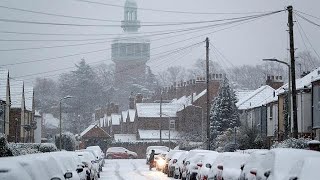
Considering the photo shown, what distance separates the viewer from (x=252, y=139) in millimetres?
52500

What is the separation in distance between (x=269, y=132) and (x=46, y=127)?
89198mm

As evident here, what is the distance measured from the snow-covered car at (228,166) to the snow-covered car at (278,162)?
3374 mm

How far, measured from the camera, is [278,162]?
50.0 ft

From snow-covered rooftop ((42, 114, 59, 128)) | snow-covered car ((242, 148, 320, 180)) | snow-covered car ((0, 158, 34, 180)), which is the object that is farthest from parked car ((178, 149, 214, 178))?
snow-covered rooftop ((42, 114, 59, 128))

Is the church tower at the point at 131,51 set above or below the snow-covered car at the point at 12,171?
above

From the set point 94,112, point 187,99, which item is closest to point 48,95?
point 94,112

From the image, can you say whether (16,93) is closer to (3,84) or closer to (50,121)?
(3,84)

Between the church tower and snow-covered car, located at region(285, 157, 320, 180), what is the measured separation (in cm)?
15112

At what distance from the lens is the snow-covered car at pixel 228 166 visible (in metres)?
20.6

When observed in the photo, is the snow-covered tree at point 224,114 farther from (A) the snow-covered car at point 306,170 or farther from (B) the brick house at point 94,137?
(A) the snow-covered car at point 306,170

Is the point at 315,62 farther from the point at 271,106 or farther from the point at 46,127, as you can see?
the point at 271,106

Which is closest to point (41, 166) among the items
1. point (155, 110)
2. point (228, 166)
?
point (228, 166)

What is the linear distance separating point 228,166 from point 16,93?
52.6m

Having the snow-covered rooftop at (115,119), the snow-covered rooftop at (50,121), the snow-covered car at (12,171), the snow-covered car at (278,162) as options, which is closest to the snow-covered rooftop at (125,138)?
the snow-covered rooftop at (115,119)
